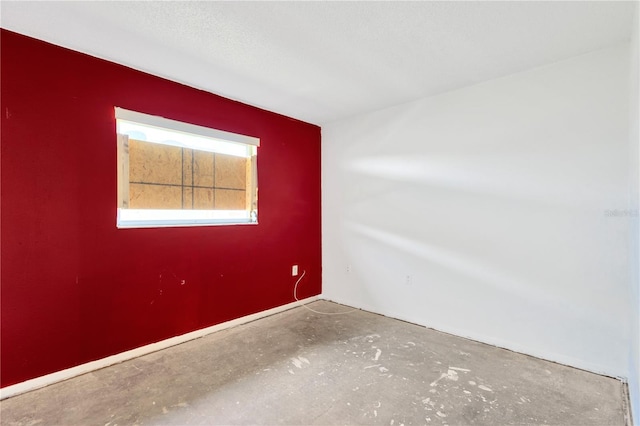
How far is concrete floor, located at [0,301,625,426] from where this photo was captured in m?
1.75

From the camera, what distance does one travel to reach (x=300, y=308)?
3.73m

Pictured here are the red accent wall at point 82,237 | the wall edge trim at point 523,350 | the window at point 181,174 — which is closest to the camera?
the red accent wall at point 82,237

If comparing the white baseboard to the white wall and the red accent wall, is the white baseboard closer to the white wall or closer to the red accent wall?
the red accent wall

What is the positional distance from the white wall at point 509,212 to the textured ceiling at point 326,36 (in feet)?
1.13

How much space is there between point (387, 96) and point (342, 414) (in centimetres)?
281

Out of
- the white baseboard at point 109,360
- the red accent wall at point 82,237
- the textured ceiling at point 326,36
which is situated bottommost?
the white baseboard at point 109,360

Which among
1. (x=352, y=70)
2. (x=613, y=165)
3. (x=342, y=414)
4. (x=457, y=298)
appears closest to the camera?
(x=342, y=414)

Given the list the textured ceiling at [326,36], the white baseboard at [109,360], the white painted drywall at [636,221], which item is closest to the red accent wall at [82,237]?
the white baseboard at [109,360]

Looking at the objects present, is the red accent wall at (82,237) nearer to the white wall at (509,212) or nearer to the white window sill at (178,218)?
the white window sill at (178,218)

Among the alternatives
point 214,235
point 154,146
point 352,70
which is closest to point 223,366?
point 214,235

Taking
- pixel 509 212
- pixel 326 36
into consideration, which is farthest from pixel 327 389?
pixel 326 36

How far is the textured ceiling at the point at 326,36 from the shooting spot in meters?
1.76

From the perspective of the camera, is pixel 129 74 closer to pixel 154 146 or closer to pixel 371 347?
pixel 154 146

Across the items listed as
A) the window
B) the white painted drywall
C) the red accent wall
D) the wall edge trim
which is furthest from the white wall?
the red accent wall
